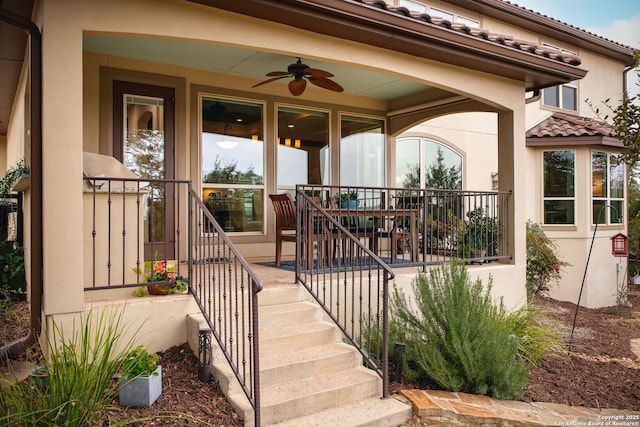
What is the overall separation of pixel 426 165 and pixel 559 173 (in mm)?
2905

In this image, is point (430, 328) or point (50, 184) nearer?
point (50, 184)

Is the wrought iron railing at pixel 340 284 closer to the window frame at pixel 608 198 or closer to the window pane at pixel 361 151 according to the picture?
the window pane at pixel 361 151

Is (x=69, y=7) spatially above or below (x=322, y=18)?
below

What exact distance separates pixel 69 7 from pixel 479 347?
13.5ft

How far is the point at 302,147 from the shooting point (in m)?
7.46

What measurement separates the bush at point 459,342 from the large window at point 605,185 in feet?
22.8

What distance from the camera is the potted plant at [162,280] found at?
12.9 feet

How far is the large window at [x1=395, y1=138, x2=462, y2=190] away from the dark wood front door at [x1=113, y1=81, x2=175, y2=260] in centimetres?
442

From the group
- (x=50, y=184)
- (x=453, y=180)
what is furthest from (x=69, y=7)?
(x=453, y=180)

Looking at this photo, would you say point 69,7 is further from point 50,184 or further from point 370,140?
point 370,140

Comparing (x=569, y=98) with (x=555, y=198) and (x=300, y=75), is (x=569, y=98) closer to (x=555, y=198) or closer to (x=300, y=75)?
(x=555, y=198)

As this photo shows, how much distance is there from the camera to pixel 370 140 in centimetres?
820

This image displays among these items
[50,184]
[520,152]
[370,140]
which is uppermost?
[370,140]

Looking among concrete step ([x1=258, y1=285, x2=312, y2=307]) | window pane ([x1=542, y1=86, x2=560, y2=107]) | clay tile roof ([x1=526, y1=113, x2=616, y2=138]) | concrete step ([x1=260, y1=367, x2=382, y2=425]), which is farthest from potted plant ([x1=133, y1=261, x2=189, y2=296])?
window pane ([x1=542, y1=86, x2=560, y2=107])
